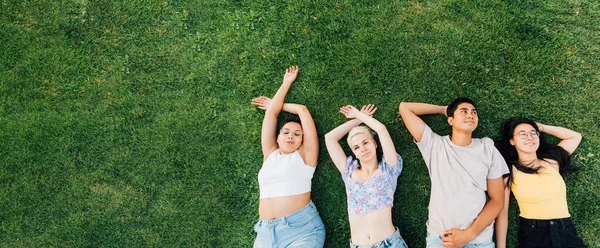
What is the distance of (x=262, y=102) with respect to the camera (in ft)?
17.3

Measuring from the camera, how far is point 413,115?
477 cm

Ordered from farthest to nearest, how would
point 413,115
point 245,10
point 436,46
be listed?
point 245,10 < point 436,46 < point 413,115

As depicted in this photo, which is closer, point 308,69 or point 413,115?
point 413,115

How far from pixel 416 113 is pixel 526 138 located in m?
1.27

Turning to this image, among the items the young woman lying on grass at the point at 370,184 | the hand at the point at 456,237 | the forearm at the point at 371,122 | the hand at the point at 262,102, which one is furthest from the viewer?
the hand at the point at 262,102

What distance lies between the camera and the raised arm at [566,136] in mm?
4758

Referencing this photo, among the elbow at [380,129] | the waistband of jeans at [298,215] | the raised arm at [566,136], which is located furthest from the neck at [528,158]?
the waistband of jeans at [298,215]

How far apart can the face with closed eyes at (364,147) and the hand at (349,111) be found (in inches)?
15.2

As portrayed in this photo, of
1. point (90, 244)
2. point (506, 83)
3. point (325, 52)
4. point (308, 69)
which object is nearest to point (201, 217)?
point (90, 244)

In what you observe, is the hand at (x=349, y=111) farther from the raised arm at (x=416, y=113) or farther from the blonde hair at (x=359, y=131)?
the raised arm at (x=416, y=113)

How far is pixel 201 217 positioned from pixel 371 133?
2.50 m

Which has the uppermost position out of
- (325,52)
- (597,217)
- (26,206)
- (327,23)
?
(327,23)

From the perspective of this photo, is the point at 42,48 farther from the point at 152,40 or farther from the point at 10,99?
the point at 152,40

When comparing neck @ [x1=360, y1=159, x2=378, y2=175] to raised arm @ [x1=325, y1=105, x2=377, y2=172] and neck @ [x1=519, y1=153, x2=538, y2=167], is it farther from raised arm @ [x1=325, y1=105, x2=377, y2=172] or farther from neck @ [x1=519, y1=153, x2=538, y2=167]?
neck @ [x1=519, y1=153, x2=538, y2=167]
